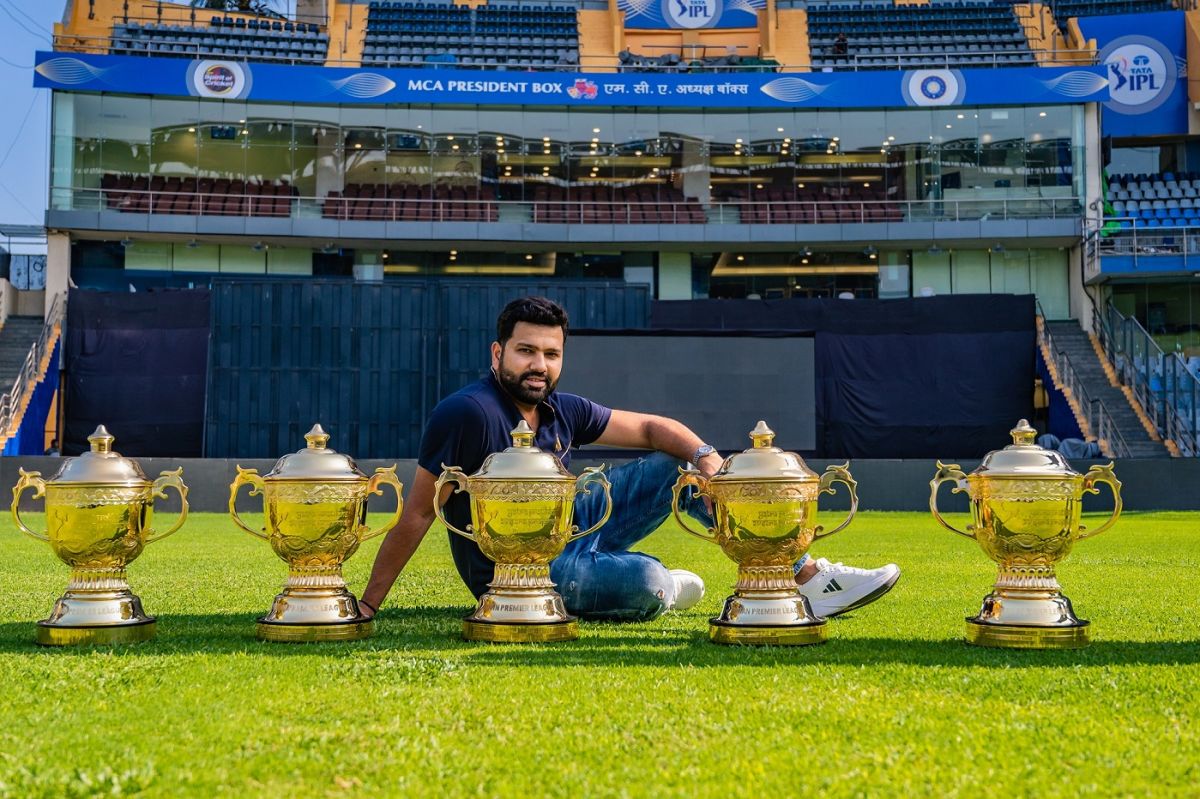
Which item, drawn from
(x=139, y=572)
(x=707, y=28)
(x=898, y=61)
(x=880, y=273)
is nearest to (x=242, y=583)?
(x=139, y=572)

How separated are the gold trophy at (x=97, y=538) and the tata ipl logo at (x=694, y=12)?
31881mm

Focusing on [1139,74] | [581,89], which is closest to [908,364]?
[581,89]

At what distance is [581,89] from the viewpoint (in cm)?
2738

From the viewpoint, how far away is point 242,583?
5621 mm

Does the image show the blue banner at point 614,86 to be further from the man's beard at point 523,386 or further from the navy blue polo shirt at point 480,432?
the man's beard at point 523,386

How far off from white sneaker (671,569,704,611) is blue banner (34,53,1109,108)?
24296 mm

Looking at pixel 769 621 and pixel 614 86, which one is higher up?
pixel 614 86

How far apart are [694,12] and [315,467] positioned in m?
32.1

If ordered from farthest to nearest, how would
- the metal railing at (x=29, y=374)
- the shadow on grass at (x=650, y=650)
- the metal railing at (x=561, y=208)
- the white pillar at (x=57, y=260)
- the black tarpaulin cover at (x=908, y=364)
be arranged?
the metal railing at (x=561, y=208) < the white pillar at (x=57, y=260) < the black tarpaulin cover at (x=908, y=364) < the metal railing at (x=29, y=374) < the shadow on grass at (x=650, y=650)

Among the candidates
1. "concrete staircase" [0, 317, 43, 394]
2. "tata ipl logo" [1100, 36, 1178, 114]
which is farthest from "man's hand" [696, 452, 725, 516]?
"tata ipl logo" [1100, 36, 1178, 114]

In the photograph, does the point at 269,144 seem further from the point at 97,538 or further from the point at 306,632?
the point at 306,632

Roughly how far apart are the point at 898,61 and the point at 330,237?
14.6 m

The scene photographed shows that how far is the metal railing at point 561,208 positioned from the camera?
26.1m

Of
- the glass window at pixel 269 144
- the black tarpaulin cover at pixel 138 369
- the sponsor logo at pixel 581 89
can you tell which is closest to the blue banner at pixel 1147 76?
the sponsor logo at pixel 581 89
